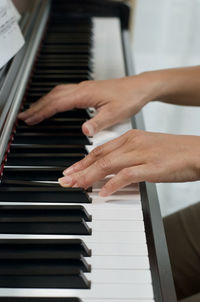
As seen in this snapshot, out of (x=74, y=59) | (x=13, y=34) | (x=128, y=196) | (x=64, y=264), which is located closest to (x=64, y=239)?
(x=64, y=264)

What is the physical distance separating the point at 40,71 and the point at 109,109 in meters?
0.34

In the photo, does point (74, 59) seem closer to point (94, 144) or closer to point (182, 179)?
point (94, 144)

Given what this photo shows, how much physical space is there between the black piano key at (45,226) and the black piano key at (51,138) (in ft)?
0.92

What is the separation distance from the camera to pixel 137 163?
35.4 inches

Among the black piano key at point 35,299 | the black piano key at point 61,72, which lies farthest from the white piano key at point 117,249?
the black piano key at point 61,72

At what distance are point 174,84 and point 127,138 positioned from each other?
0.40 meters

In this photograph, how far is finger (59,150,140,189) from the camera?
89cm

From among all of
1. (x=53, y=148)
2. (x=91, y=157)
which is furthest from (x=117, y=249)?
(x=53, y=148)

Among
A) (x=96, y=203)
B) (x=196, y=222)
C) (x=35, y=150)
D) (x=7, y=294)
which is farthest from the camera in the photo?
(x=196, y=222)

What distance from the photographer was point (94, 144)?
105cm

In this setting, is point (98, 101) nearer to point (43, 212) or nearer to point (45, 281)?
point (43, 212)

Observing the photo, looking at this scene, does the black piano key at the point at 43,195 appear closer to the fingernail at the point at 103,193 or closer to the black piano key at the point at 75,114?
the fingernail at the point at 103,193

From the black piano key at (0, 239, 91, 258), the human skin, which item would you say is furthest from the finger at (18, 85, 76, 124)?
the black piano key at (0, 239, 91, 258)

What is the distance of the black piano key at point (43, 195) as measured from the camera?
0.85 meters
